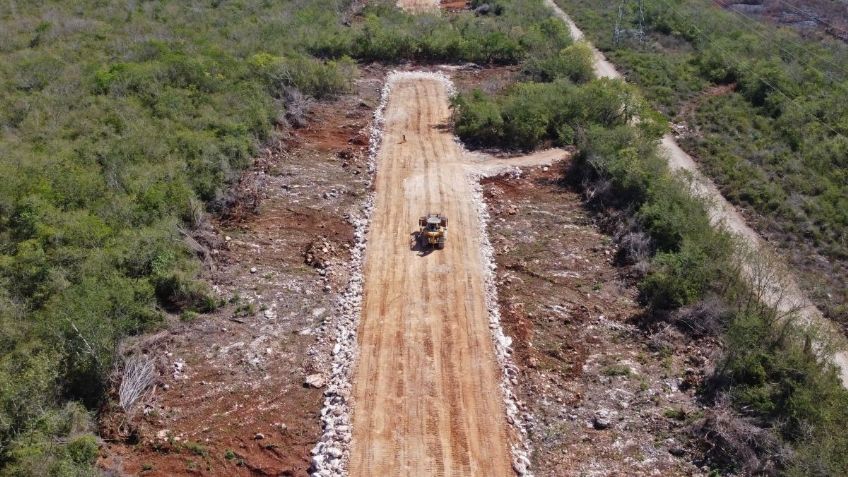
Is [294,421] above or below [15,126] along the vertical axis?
below

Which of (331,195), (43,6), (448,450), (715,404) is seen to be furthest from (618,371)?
(43,6)

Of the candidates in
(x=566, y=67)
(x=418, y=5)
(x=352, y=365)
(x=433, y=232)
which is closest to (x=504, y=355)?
(x=352, y=365)

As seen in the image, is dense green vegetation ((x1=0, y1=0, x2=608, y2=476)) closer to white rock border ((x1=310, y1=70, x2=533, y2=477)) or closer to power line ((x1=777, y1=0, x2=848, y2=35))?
white rock border ((x1=310, y1=70, x2=533, y2=477))

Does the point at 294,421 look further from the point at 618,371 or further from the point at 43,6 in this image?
the point at 43,6

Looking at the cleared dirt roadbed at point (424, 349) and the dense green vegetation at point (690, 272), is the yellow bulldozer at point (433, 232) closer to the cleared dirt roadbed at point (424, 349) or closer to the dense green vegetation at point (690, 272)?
the cleared dirt roadbed at point (424, 349)

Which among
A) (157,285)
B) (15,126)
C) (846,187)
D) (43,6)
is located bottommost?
(846,187)

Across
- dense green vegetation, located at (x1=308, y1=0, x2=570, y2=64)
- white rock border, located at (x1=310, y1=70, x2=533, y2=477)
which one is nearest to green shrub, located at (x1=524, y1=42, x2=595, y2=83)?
dense green vegetation, located at (x1=308, y1=0, x2=570, y2=64)

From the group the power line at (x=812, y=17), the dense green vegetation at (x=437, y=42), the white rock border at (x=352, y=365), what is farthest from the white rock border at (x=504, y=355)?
the power line at (x=812, y=17)

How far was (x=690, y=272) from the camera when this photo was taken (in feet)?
70.8

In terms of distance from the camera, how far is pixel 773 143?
36.2 metres

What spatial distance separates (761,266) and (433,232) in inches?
489

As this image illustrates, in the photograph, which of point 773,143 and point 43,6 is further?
point 43,6

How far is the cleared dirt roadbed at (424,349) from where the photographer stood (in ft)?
53.1

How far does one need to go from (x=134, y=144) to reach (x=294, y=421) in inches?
674
